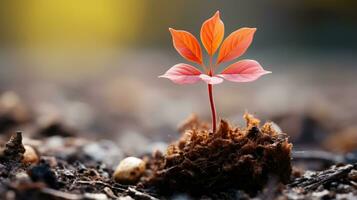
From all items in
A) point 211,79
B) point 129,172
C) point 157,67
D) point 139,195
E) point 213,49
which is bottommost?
point 139,195

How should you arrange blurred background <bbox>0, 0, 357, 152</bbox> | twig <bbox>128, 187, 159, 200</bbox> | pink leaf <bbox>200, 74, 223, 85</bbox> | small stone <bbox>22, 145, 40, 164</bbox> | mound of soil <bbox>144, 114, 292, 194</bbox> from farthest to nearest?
blurred background <bbox>0, 0, 357, 152</bbox>
small stone <bbox>22, 145, 40, 164</bbox>
twig <bbox>128, 187, 159, 200</bbox>
mound of soil <bbox>144, 114, 292, 194</bbox>
pink leaf <bbox>200, 74, 223, 85</bbox>

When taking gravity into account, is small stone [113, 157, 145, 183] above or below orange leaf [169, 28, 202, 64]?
below

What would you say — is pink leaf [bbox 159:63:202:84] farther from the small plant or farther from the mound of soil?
the mound of soil

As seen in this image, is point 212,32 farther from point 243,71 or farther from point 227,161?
point 227,161

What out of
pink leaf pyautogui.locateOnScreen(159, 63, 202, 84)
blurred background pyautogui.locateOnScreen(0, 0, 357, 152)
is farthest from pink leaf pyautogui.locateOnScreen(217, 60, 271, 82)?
blurred background pyautogui.locateOnScreen(0, 0, 357, 152)

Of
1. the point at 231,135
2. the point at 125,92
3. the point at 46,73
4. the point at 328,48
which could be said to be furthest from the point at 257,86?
the point at 231,135

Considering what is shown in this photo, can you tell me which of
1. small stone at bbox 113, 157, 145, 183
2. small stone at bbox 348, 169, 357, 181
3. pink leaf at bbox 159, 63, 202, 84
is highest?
pink leaf at bbox 159, 63, 202, 84

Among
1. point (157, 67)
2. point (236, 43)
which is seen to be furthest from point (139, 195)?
point (157, 67)

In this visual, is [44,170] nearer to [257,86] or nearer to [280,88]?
[280,88]
